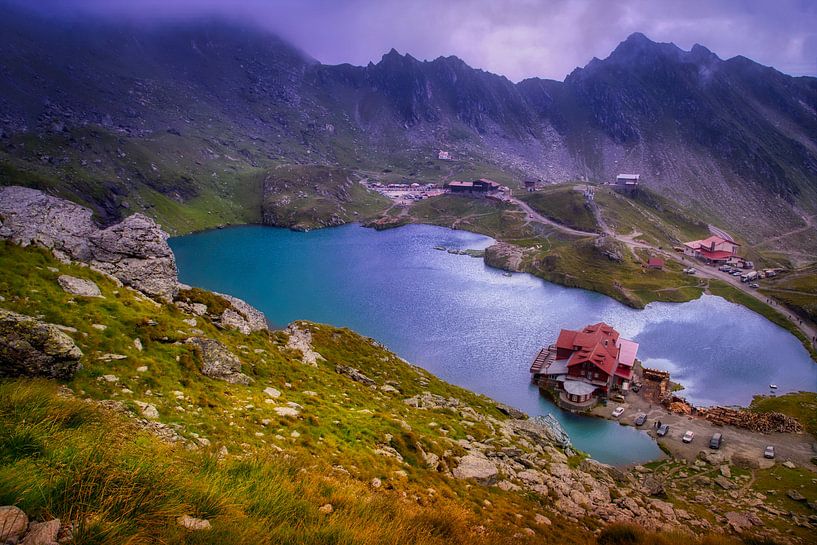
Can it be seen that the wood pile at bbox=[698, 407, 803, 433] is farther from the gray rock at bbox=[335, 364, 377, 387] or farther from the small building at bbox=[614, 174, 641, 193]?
the small building at bbox=[614, 174, 641, 193]

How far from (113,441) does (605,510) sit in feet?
62.1

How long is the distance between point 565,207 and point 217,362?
131969 millimetres

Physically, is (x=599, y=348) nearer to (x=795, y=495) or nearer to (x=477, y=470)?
(x=795, y=495)

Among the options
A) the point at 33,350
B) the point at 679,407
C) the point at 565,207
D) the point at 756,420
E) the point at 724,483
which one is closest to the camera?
the point at 33,350

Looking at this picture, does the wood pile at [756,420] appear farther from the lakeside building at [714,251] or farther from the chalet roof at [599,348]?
the lakeside building at [714,251]

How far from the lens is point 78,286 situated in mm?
17562

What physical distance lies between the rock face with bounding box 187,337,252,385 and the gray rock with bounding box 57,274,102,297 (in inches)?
180

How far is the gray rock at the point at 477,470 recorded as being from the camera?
652 inches

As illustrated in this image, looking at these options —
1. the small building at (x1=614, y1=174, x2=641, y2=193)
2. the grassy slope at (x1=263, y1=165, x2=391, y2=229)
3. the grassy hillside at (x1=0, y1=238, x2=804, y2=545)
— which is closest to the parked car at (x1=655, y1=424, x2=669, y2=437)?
the grassy hillside at (x1=0, y1=238, x2=804, y2=545)

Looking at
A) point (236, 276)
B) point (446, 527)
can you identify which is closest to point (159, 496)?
point (446, 527)

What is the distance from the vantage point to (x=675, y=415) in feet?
154

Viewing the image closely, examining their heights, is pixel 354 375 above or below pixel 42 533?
above

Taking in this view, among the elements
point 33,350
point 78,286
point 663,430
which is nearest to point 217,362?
point 78,286

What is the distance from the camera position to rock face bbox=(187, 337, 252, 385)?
17.5 m
